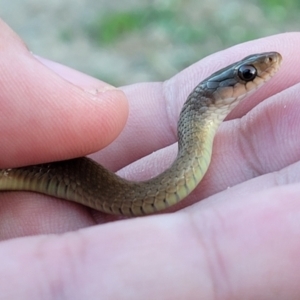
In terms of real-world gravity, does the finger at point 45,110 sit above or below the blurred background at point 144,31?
below

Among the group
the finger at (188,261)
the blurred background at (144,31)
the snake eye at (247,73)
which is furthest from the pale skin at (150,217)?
the blurred background at (144,31)

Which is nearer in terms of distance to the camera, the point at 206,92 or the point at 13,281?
the point at 13,281

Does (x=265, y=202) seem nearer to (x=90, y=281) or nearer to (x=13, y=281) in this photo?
(x=90, y=281)

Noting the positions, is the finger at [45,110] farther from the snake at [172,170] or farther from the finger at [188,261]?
the finger at [188,261]

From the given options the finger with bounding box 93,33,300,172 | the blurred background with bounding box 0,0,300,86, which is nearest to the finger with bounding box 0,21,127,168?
the finger with bounding box 93,33,300,172

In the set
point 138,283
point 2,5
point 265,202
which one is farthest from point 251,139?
point 2,5

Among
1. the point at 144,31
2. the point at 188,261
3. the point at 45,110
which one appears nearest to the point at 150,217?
the point at 188,261

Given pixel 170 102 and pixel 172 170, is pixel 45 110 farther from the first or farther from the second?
pixel 170 102
